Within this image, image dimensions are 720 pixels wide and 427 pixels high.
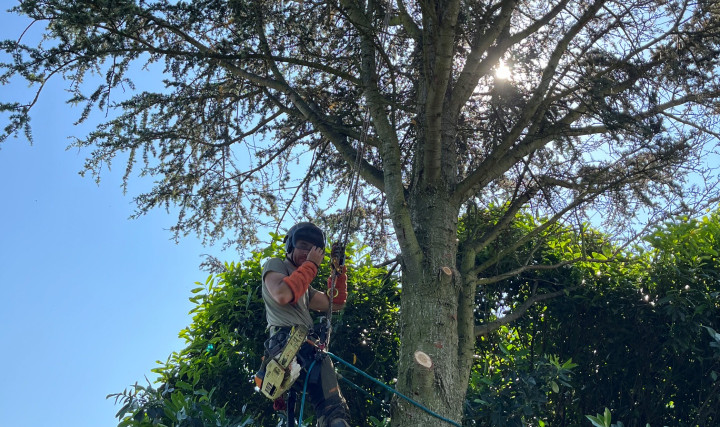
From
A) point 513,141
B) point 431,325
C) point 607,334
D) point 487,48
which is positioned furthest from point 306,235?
point 607,334

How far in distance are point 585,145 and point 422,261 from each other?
2.08m

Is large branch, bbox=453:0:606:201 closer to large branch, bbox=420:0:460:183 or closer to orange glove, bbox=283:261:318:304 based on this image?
large branch, bbox=420:0:460:183

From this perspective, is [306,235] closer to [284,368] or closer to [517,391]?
[284,368]

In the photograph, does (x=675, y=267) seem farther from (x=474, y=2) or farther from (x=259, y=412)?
(x=259, y=412)

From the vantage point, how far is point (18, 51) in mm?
6051

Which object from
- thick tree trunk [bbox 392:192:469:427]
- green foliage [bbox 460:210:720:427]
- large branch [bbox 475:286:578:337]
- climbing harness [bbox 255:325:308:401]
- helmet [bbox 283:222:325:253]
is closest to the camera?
thick tree trunk [bbox 392:192:469:427]

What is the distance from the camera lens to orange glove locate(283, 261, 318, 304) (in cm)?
545

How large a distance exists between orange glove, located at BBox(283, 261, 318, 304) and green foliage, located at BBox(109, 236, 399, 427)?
1.53 m

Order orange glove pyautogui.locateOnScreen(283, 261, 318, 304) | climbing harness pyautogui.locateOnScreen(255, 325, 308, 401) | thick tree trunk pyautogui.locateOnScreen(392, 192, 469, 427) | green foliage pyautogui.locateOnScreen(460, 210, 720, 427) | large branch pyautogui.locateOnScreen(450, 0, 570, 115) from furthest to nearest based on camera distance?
1. large branch pyautogui.locateOnScreen(450, 0, 570, 115)
2. green foliage pyautogui.locateOnScreen(460, 210, 720, 427)
3. orange glove pyautogui.locateOnScreen(283, 261, 318, 304)
4. climbing harness pyautogui.locateOnScreen(255, 325, 308, 401)
5. thick tree trunk pyautogui.locateOnScreen(392, 192, 469, 427)

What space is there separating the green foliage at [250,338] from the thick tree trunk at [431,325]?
126 centimetres

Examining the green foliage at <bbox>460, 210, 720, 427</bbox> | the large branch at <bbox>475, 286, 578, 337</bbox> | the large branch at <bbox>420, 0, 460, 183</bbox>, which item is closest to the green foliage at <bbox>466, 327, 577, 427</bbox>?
the green foliage at <bbox>460, 210, 720, 427</bbox>

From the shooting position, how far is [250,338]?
7.12 meters

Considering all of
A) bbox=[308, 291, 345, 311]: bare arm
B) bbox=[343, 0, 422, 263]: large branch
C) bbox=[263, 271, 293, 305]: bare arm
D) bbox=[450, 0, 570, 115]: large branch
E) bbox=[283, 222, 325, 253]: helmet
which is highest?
bbox=[450, 0, 570, 115]: large branch

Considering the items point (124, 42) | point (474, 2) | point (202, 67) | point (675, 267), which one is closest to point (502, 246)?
point (675, 267)
